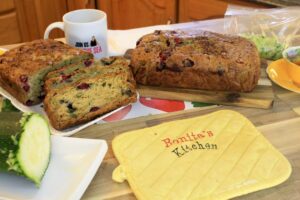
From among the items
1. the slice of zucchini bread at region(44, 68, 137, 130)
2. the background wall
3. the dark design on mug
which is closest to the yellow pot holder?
the slice of zucchini bread at region(44, 68, 137, 130)

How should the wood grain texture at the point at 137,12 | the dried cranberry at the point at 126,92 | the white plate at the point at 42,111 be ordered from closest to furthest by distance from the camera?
the white plate at the point at 42,111 < the dried cranberry at the point at 126,92 < the wood grain texture at the point at 137,12

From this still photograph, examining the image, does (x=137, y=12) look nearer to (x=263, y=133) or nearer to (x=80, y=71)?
(x=80, y=71)

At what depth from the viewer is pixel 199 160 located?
85cm

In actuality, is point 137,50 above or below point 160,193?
above

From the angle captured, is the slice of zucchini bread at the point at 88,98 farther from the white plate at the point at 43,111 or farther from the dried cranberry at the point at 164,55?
the dried cranberry at the point at 164,55

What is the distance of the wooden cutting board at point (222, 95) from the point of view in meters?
1.08

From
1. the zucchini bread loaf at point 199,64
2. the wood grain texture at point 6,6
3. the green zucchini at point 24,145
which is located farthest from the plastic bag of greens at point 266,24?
the wood grain texture at point 6,6

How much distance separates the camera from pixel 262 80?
3.88 ft

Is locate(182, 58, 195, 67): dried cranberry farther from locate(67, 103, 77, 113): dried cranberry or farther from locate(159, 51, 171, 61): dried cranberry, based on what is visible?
locate(67, 103, 77, 113): dried cranberry

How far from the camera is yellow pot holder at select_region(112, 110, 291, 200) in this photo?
2.53 feet

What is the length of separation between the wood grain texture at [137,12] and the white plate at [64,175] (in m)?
1.53

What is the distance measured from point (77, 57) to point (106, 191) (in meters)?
0.48

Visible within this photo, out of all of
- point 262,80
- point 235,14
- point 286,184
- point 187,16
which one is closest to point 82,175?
point 286,184

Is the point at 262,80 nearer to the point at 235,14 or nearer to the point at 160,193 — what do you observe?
the point at 235,14
